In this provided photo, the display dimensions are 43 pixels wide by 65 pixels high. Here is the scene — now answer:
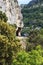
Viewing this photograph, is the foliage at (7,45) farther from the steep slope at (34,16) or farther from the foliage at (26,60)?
the steep slope at (34,16)

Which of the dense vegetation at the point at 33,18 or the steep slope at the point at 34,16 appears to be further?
the steep slope at the point at 34,16

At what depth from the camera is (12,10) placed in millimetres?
66188

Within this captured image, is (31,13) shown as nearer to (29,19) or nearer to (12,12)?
(29,19)

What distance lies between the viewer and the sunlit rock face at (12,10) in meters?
63.0

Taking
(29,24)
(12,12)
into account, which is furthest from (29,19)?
(12,12)

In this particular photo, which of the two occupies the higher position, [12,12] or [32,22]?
[12,12]

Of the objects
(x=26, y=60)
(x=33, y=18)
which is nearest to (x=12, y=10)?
(x=26, y=60)

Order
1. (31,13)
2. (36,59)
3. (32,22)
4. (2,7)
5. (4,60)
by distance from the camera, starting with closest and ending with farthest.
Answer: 1. (4,60)
2. (36,59)
3. (2,7)
4. (32,22)
5. (31,13)

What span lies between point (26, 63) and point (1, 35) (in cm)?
414

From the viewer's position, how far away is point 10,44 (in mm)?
44000

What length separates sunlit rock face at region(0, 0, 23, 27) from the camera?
63.0m

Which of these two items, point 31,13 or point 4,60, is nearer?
point 4,60

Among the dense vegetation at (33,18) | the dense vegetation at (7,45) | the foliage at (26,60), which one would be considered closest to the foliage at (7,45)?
the dense vegetation at (7,45)

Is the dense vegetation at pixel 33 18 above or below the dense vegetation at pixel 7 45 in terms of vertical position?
below
